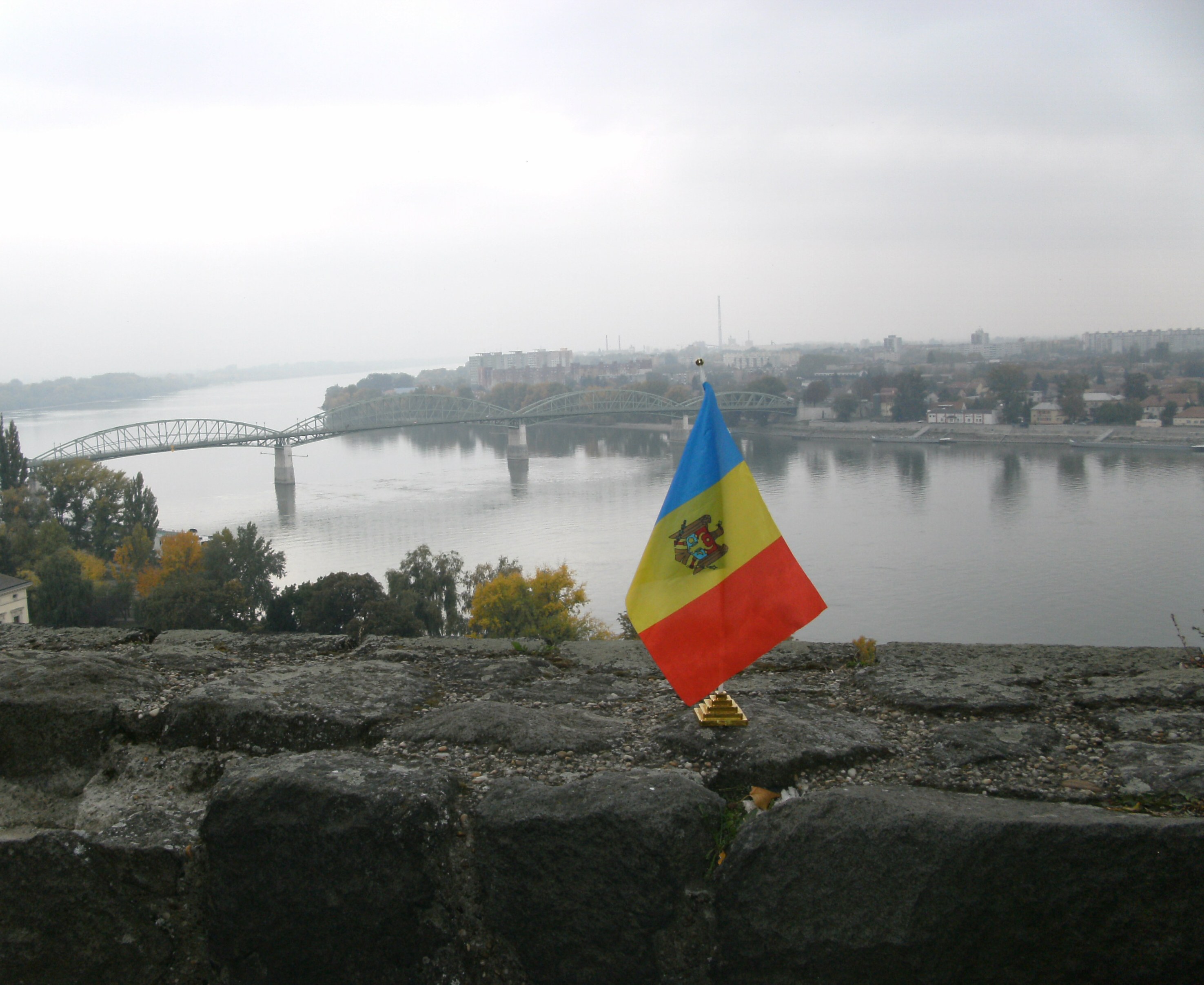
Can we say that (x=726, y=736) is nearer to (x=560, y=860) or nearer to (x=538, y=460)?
(x=560, y=860)

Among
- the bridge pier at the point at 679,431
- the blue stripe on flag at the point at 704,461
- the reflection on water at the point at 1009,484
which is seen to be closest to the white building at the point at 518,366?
the bridge pier at the point at 679,431

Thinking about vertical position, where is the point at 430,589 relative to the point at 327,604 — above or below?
below

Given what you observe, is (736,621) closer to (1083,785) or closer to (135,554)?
(1083,785)

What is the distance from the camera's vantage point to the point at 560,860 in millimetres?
740

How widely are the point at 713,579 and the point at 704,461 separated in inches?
5.1

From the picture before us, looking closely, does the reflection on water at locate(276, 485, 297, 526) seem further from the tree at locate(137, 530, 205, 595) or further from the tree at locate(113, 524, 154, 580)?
the tree at locate(137, 530, 205, 595)

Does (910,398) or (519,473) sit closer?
(519,473)

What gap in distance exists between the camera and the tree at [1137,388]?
67.9ft

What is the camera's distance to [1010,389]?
23.2m

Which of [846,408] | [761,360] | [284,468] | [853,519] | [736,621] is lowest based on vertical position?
[853,519]

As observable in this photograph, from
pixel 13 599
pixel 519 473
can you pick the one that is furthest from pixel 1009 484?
pixel 13 599

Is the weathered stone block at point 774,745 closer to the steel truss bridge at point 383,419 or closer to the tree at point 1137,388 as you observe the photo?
the steel truss bridge at point 383,419

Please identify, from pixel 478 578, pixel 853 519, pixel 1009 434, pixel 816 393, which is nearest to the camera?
pixel 478 578

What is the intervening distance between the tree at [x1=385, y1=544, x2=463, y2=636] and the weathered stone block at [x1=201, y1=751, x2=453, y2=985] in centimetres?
711
